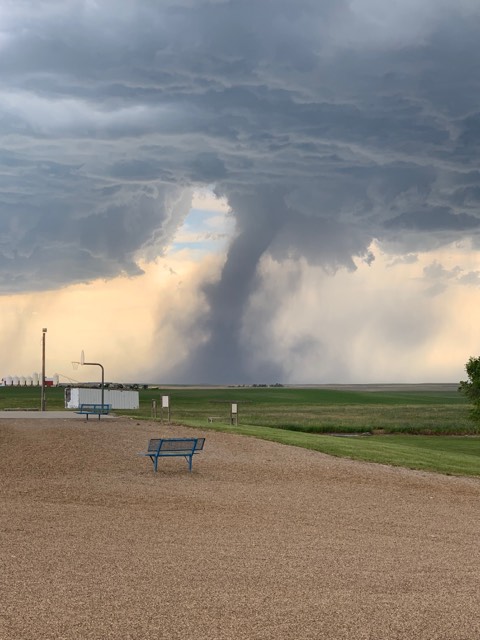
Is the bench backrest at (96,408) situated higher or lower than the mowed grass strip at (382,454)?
higher

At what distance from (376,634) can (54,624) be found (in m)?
3.13

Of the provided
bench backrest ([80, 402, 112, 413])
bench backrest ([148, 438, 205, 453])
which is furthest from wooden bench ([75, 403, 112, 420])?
bench backrest ([148, 438, 205, 453])

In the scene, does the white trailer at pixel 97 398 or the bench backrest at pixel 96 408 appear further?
the white trailer at pixel 97 398

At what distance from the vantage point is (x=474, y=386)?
47.1 metres

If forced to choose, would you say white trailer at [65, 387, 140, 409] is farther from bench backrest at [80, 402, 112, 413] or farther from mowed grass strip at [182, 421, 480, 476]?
mowed grass strip at [182, 421, 480, 476]

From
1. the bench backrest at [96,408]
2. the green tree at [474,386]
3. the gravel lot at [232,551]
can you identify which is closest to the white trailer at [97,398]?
the bench backrest at [96,408]

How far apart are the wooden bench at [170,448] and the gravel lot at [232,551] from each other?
0.38 metres

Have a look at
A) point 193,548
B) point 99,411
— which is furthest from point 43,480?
point 99,411

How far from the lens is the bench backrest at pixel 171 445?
22.3 meters

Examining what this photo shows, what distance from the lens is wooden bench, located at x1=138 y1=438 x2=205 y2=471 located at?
22.3m

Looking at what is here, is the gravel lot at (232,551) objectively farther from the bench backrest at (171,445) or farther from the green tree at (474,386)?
the green tree at (474,386)

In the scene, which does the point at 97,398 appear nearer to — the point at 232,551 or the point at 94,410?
the point at 94,410

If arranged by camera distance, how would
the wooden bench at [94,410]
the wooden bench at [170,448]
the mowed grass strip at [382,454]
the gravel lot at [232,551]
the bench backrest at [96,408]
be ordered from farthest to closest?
the bench backrest at [96,408]
the wooden bench at [94,410]
the mowed grass strip at [382,454]
the wooden bench at [170,448]
the gravel lot at [232,551]

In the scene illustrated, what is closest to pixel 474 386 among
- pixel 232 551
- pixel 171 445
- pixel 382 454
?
pixel 382 454
